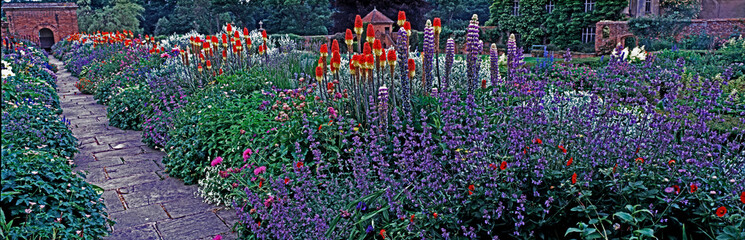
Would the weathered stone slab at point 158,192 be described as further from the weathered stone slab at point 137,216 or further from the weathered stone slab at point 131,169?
the weathered stone slab at point 131,169

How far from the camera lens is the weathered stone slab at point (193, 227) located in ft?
11.1

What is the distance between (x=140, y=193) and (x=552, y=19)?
20467 millimetres

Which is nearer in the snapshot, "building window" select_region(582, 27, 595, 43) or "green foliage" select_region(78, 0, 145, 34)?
"building window" select_region(582, 27, 595, 43)

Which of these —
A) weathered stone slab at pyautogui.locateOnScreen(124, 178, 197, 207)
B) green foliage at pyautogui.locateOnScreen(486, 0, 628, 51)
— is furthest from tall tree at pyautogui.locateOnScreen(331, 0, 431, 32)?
weathered stone slab at pyautogui.locateOnScreen(124, 178, 197, 207)

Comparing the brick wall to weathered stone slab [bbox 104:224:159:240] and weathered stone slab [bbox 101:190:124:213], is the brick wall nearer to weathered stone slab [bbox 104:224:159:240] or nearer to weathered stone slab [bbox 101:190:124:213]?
weathered stone slab [bbox 101:190:124:213]

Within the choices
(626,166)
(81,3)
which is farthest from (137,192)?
(81,3)

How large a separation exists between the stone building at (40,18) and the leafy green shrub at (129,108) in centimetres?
2710

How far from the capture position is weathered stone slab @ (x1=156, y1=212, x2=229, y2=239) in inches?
133

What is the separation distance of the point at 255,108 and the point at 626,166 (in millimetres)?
3396

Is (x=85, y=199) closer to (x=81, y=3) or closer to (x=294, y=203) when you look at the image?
(x=294, y=203)

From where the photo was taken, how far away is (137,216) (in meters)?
3.70

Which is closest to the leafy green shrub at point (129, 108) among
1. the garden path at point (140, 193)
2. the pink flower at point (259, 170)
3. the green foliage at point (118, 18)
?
the garden path at point (140, 193)

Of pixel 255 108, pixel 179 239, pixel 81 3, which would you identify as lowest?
pixel 179 239

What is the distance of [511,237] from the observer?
7.80 feet
